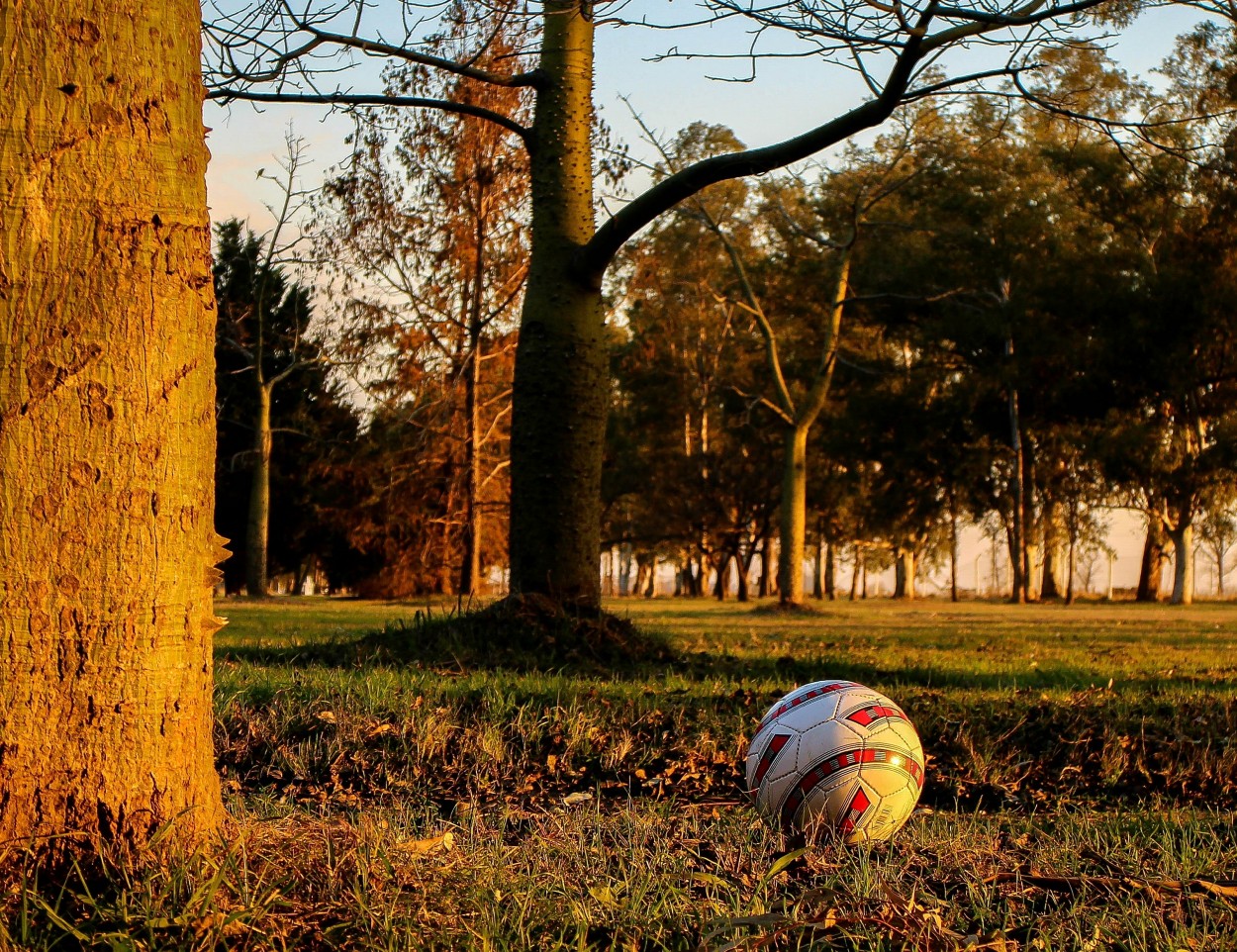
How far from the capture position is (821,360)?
997 inches

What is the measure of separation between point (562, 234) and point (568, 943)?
7648mm

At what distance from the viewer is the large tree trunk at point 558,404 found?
30.3 feet

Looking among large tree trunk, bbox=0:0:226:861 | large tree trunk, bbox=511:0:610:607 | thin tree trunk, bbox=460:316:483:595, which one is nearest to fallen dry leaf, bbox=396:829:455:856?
large tree trunk, bbox=0:0:226:861

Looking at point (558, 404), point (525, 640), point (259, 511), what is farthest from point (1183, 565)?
point (525, 640)

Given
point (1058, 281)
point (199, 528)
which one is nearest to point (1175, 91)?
point (1058, 281)

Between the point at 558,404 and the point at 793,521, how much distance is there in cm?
1307

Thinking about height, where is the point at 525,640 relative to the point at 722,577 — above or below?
above

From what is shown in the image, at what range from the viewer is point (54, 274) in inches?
116

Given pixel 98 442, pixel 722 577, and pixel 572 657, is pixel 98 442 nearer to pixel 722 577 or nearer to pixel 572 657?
pixel 572 657

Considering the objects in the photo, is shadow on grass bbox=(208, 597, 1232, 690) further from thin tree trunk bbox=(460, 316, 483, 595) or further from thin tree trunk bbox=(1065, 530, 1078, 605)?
thin tree trunk bbox=(1065, 530, 1078, 605)

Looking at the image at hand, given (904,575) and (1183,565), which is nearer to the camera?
(1183,565)

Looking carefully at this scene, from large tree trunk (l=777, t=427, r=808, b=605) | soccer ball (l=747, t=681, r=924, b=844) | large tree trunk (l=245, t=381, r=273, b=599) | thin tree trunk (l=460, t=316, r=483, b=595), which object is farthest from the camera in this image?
large tree trunk (l=245, t=381, r=273, b=599)

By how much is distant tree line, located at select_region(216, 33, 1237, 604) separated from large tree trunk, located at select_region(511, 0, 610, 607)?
1436 centimetres

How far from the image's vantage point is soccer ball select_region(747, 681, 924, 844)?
13.7 ft
